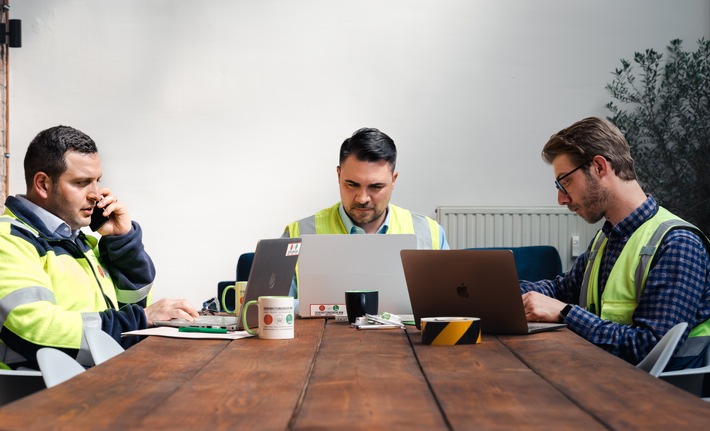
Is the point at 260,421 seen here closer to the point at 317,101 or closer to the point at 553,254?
the point at 553,254

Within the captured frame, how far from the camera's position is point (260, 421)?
1193 mm

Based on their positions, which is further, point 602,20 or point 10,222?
point 602,20

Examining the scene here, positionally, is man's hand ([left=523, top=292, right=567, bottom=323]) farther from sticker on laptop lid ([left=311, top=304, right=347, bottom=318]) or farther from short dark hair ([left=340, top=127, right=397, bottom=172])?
short dark hair ([left=340, top=127, right=397, bottom=172])

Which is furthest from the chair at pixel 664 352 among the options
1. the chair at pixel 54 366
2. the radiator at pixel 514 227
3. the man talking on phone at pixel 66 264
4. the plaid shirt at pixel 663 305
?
the radiator at pixel 514 227

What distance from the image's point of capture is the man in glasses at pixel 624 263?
2.33 meters

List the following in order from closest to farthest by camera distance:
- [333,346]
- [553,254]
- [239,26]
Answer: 1. [333,346]
2. [553,254]
3. [239,26]

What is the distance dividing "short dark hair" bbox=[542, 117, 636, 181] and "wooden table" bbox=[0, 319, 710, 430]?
0.86 m

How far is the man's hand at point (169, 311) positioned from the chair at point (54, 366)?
690mm

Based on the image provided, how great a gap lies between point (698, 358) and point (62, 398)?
1775 mm

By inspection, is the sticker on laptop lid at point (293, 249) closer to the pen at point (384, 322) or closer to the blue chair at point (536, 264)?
the pen at point (384, 322)

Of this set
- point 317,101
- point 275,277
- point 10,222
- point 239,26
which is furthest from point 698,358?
point 239,26

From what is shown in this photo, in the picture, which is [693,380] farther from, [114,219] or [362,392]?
[114,219]

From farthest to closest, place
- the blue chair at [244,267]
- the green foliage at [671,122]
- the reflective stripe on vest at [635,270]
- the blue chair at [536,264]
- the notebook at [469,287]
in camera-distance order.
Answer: the green foliage at [671,122] < the blue chair at [536,264] < the blue chair at [244,267] < the reflective stripe on vest at [635,270] < the notebook at [469,287]

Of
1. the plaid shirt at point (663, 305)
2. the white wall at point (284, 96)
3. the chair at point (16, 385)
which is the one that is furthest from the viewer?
the white wall at point (284, 96)
